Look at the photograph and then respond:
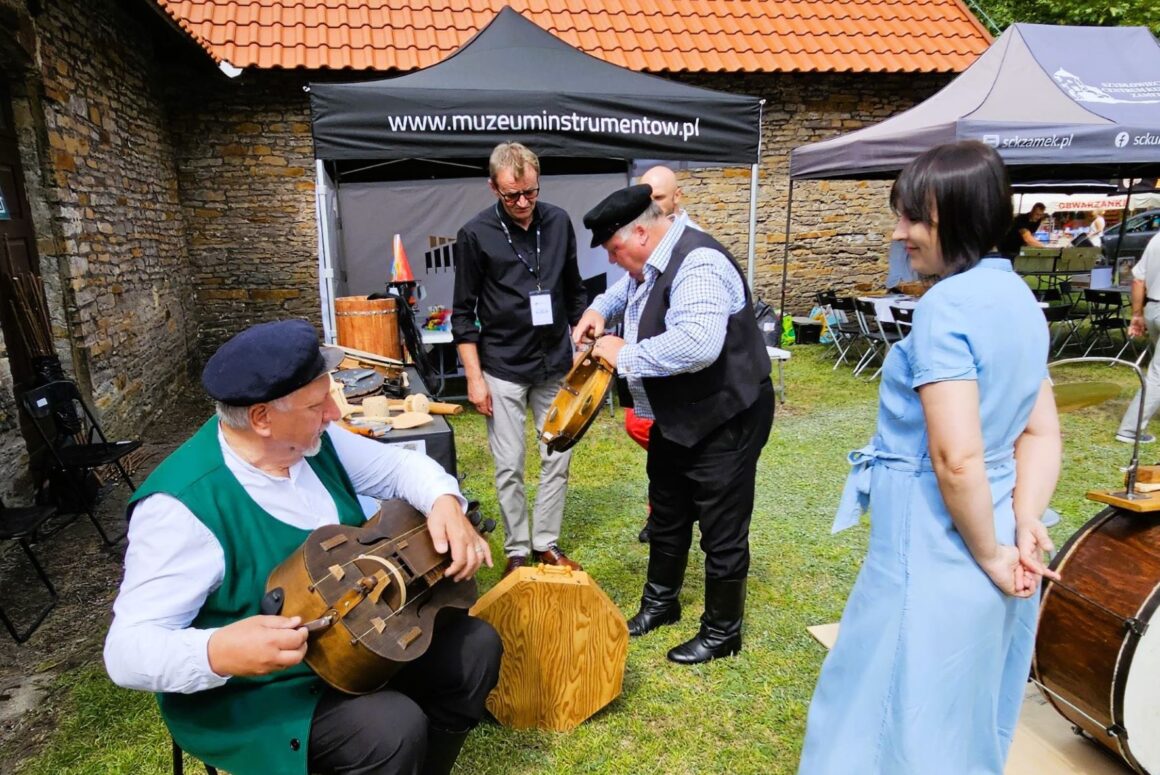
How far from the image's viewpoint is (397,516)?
1853mm

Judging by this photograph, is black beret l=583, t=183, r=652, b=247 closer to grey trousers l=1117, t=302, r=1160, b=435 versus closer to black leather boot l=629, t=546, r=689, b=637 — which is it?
black leather boot l=629, t=546, r=689, b=637

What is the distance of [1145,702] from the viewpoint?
1843 mm

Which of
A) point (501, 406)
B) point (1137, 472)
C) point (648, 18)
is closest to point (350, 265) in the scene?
point (501, 406)

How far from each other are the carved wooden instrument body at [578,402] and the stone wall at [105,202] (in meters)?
3.27

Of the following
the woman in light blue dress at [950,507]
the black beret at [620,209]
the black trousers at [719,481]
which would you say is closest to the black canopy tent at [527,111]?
the black beret at [620,209]

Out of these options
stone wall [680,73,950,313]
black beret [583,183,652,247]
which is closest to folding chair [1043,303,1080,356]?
stone wall [680,73,950,313]

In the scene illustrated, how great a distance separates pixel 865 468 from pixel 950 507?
0.91ft

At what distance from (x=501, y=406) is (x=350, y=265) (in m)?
4.76

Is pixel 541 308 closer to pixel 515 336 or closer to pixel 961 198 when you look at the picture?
pixel 515 336

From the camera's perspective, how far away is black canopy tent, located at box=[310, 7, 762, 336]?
4.66 m

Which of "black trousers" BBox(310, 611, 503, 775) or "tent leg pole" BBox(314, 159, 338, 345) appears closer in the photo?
"black trousers" BBox(310, 611, 503, 775)

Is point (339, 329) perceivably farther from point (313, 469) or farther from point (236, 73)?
point (236, 73)

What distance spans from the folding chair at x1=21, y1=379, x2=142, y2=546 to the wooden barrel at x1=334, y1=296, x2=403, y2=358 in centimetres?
140

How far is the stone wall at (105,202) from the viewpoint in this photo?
4.80 meters
